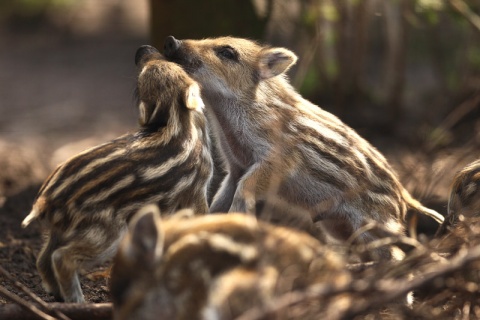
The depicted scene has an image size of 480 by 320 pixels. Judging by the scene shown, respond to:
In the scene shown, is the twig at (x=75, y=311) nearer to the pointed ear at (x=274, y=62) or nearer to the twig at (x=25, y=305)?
the twig at (x=25, y=305)

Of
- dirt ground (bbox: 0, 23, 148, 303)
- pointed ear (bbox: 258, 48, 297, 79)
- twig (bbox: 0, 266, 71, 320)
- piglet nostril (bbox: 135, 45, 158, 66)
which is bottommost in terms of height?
dirt ground (bbox: 0, 23, 148, 303)

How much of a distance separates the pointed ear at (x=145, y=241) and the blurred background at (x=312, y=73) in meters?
2.37

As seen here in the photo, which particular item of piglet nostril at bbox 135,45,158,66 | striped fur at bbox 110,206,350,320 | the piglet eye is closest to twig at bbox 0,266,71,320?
striped fur at bbox 110,206,350,320

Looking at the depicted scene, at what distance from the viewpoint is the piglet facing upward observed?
4.82m

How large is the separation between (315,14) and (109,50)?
19.2 ft

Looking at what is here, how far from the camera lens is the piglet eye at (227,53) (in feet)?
19.8

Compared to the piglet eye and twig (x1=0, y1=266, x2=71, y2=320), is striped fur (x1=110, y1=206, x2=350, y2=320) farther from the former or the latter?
the piglet eye

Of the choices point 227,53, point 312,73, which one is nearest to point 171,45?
point 227,53

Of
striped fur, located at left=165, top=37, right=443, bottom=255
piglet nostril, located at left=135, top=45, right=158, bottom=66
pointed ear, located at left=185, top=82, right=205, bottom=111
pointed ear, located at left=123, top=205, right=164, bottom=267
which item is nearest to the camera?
pointed ear, located at left=123, top=205, right=164, bottom=267

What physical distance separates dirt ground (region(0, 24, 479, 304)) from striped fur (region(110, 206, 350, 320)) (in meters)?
1.45

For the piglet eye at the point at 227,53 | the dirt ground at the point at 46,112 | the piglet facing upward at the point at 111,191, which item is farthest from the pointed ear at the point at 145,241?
the piglet eye at the point at 227,53

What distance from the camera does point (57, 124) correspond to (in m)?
10.1

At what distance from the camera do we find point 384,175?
550cm

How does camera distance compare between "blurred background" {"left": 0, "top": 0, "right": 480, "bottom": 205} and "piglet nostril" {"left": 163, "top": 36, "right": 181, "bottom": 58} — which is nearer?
"piglet nostril" {"left": 163, "top": 36, "right": 181, "bottom": 58}
